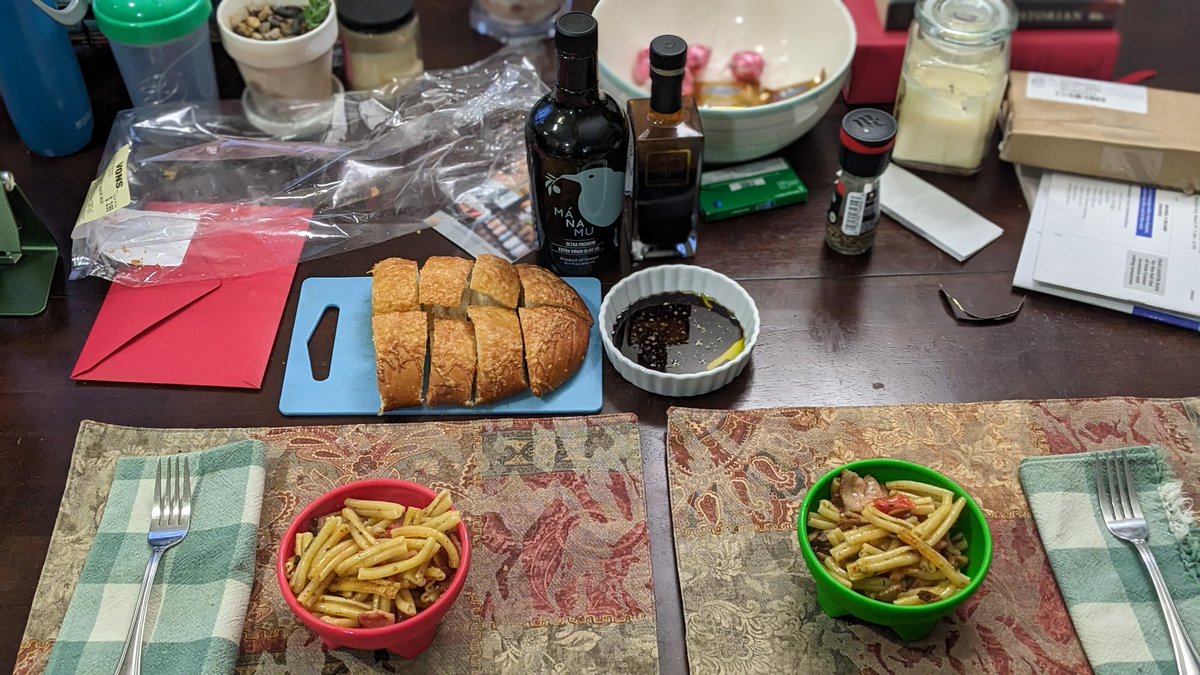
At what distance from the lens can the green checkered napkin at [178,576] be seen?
961 millimetres

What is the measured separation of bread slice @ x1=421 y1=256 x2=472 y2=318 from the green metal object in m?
0.49

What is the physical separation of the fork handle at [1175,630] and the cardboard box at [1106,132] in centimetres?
61

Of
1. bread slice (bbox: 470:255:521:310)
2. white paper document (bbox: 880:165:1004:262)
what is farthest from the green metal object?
white paper document (bbox: 880:165:1004:262)

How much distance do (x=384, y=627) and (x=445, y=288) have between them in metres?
0.43

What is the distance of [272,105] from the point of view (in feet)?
4.99

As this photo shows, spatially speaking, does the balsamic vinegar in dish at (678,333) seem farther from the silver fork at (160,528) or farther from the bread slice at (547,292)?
the silver fork at (160,528)

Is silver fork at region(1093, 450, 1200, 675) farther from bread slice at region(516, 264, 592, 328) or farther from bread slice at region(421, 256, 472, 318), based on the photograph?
bread slice at region(421, 256, 472, 318)

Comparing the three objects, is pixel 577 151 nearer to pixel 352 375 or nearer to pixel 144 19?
pixel 352 375

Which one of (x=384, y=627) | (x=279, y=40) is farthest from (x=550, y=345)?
(x=279, y=40)

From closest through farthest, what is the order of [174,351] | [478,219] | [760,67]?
[174,351] < [478,219] < [760,67]

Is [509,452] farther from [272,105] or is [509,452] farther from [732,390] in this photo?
[272,105]

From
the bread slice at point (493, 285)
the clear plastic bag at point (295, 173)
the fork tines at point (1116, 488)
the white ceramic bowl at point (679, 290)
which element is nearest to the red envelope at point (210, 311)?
the clear plastic bag at point (295, 173)

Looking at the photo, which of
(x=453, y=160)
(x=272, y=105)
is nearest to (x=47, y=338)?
(x=272, y=105)

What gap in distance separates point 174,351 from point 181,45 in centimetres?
51
